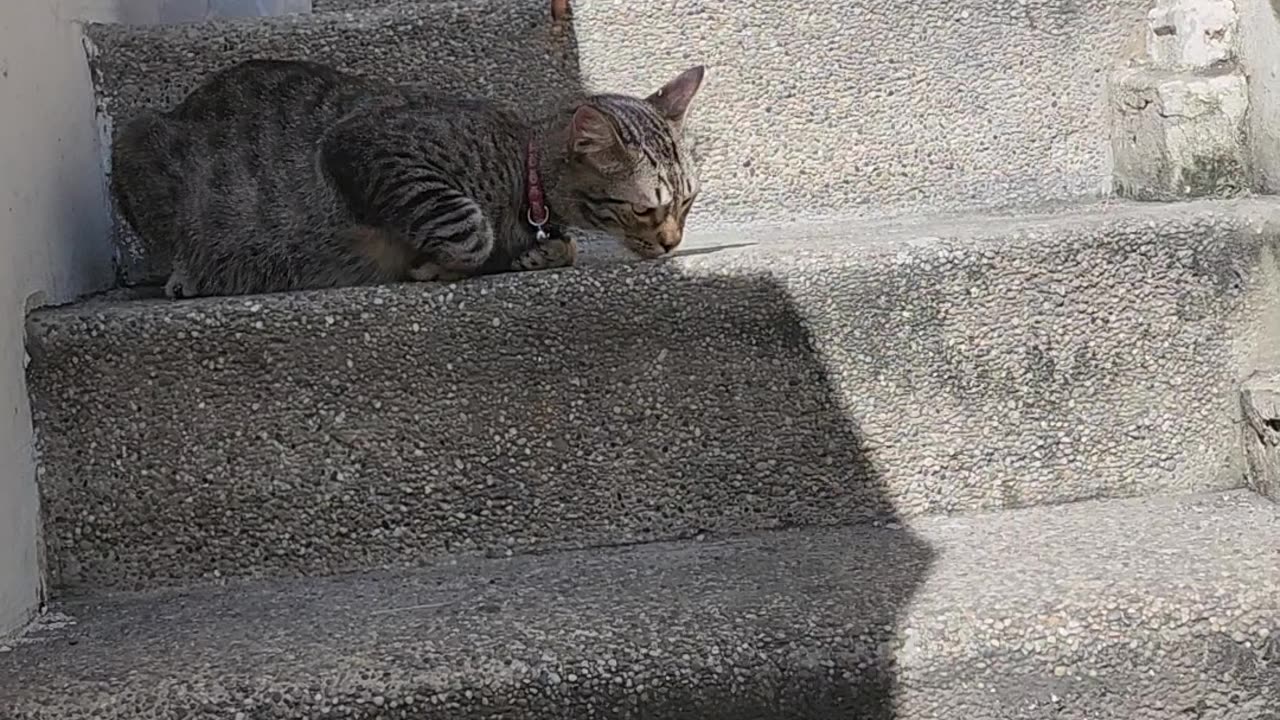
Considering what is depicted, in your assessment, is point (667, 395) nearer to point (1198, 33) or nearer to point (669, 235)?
point (669, 235)

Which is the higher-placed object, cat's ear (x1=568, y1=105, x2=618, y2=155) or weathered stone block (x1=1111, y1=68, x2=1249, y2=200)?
cat's ear (x1=568, y1=105, x2=618, y2=155)

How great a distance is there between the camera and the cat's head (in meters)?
1.66

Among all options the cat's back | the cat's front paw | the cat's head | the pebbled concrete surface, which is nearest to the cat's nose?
the cat's head

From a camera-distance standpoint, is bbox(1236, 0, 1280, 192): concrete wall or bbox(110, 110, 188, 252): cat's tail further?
bbox(110, 110, 188, 252): cat's tail

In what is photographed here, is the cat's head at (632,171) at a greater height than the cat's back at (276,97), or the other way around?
the cat's back at (276,97)

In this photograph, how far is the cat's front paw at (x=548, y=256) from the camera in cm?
165

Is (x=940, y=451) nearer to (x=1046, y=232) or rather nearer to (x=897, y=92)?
(x=1046, y=232)

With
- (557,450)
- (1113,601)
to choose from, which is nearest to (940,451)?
(1113,601)

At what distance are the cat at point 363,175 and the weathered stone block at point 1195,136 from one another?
1.95ft

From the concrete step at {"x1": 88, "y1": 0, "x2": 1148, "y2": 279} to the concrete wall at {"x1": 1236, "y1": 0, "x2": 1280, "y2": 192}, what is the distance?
0.17 m

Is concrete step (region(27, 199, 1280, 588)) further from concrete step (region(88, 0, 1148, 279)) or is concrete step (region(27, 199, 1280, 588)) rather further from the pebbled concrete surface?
concrete step (region(88, 0, 1148, 279))

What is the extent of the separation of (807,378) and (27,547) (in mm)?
815

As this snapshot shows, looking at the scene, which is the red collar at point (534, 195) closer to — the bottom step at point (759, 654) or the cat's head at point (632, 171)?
the cat's head at point (632, 171)

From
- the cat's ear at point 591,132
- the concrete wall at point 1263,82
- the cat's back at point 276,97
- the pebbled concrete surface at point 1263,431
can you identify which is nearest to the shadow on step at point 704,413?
the cat's ear at point 591,132
